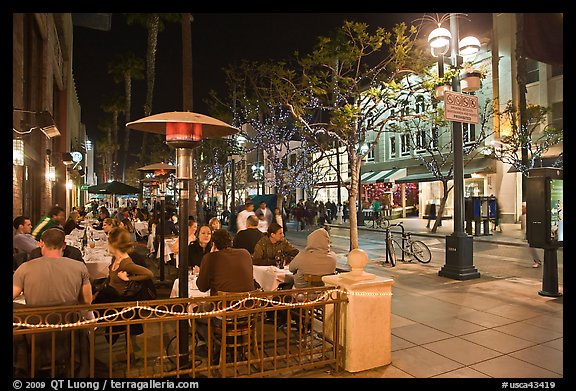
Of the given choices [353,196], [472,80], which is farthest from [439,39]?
[353,196]

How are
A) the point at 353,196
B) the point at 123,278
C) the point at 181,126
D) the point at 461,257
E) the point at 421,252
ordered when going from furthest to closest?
the point at 421,252
the point at 353,196
the point at 461,257
the point at 123,278
the point at 181,126

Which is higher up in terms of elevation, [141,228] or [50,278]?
[50,278]

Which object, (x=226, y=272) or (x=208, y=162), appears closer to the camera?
(x=226, y=272)

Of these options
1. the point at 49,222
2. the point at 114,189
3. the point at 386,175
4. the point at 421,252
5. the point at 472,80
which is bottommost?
the point at 421,252

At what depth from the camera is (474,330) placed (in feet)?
20.5

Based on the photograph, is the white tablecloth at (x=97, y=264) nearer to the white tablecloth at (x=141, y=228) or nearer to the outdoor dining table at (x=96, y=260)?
the outdoor dining table at (x=96, y=260)

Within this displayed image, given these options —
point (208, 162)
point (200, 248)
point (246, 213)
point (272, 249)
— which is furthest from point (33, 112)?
point (208, 162)

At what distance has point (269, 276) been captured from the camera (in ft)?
22.5

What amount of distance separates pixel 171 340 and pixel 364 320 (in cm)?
221

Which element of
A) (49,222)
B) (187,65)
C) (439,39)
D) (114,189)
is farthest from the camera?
(114,189)

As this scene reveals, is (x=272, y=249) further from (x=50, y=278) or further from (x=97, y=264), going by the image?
(x=50, y=278)

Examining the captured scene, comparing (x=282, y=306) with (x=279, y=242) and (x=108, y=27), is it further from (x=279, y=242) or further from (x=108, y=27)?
(x=108, y=27)

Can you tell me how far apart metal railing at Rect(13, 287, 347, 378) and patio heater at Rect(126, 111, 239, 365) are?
9.4 inches

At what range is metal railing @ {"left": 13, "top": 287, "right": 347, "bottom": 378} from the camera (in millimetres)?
3855
